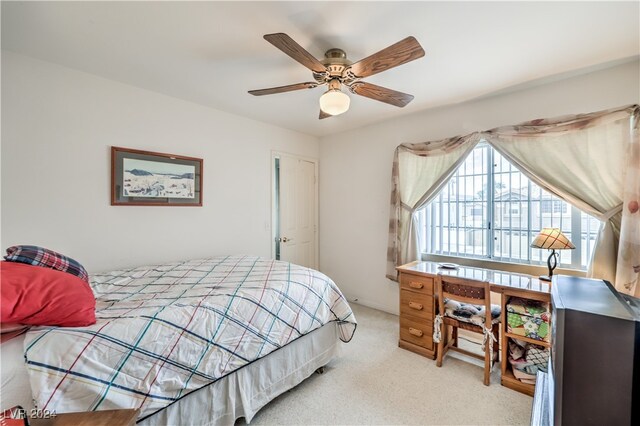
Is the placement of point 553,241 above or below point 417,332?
above

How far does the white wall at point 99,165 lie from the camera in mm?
1989

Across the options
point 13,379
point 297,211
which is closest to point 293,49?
point 13,379

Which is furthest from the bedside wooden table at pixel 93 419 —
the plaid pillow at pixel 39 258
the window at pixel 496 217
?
the window at pixel 496 217

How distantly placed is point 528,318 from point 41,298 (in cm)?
295

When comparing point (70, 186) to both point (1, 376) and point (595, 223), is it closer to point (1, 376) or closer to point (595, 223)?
point (1, 376)

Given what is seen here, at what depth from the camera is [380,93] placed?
2.05m

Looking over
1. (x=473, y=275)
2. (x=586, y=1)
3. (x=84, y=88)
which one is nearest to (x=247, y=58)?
(x=84, y=88)

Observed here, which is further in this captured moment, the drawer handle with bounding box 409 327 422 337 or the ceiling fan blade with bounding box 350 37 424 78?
A: the drawer handle with bounding box 409 327 422 337

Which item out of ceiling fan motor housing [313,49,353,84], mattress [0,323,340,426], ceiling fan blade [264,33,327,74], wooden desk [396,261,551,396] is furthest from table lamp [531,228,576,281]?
ceiling fan blade [264,33,327,74]

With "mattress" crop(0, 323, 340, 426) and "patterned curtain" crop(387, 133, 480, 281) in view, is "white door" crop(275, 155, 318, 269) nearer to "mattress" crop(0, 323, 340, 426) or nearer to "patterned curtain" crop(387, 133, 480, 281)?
"patterned curtain" crop(387, 133, 480, 281)

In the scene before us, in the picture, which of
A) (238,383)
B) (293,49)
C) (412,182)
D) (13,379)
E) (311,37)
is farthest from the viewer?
(412,182)

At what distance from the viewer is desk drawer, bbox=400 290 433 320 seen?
2420 mm

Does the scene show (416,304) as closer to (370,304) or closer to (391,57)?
(370,304)

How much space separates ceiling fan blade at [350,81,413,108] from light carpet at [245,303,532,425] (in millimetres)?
2298
